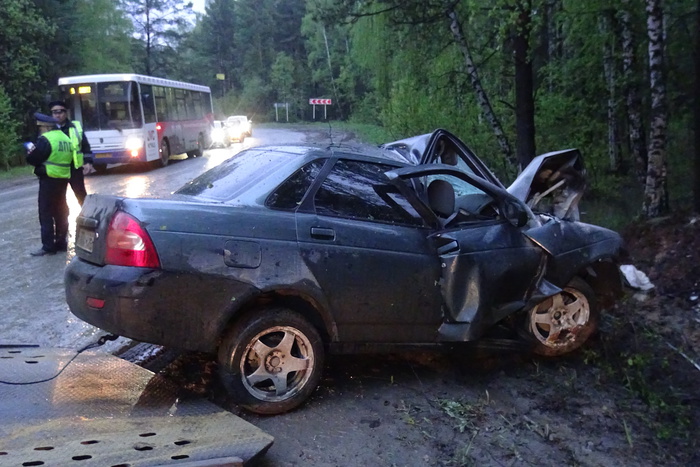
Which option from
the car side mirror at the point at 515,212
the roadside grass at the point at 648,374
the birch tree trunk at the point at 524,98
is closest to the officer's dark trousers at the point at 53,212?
the car side mirror at the point at 515,212

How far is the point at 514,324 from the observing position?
16.9ft

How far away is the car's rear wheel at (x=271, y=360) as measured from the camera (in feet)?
13.2

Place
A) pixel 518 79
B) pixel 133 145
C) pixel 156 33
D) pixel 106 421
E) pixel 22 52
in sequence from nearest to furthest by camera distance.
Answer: pixel 106 421, pixel 518 79, pixel 133 145, pixel 22 52, pixel 156 33

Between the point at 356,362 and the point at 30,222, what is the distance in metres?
8.05

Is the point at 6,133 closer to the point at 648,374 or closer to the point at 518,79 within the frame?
the point at 518,79

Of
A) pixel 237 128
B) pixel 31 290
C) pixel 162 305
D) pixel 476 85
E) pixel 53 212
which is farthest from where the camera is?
pixel 237 128

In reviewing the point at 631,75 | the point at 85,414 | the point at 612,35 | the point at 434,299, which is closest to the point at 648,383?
the point at 434,299

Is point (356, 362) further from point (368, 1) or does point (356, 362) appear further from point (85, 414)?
point (368, 1)

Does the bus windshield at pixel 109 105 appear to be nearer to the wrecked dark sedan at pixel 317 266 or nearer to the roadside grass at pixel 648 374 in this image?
the wrecked dark sedan at pixel 317 266

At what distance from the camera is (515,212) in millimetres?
4922

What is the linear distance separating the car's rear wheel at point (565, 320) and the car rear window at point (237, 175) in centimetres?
227

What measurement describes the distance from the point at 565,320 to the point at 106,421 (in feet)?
11.4

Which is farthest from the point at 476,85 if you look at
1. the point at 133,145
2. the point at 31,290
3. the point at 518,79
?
the point at 133,145

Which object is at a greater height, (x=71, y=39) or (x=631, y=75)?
(x=71, y=39)
